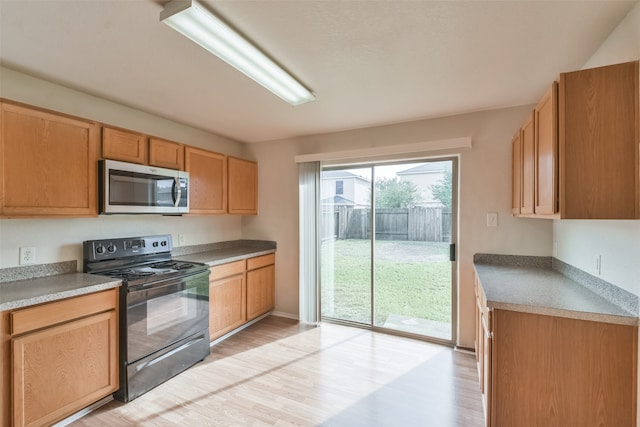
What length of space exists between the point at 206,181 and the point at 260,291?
1545mm

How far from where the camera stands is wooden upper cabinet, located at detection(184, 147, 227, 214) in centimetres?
305

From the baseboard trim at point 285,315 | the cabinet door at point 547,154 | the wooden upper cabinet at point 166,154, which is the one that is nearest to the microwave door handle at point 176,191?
the wooden upper cabinet at point 166,154

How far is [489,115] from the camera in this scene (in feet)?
9.11

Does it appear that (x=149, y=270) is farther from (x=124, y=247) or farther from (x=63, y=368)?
(x=63, y=368)

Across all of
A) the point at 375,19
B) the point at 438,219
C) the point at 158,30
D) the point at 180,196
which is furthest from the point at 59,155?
the point at 438,219

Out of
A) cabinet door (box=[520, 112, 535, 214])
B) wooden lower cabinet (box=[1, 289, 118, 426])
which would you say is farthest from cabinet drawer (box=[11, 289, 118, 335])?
cabinet door (box=[520, 112, 535, 214])

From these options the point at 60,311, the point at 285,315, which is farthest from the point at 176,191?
Answer: the point at 285,315

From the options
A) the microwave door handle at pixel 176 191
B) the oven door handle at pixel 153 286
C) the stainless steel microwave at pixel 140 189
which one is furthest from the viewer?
the microwave door handle at pixel 176 191

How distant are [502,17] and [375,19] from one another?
2.15 ft

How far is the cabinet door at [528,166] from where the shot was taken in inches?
75.0

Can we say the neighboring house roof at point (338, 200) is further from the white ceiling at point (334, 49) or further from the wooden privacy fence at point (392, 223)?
the white ceiling at point (334, 49)

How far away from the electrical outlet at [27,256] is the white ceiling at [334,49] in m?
1.30

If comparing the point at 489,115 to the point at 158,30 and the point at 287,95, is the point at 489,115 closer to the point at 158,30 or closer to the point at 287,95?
the point at 287,95

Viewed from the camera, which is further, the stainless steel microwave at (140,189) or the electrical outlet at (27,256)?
the stainless steel microwave at (140,189)
